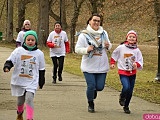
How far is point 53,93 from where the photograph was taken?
1131cm

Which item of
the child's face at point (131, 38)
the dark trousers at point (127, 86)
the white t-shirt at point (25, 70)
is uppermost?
the child's face at point (131, 38)

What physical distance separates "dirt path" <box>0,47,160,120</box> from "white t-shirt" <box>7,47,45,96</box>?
69cm

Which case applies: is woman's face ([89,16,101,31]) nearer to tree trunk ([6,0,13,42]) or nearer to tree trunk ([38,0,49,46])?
tree trunk ([38,0,49,46])

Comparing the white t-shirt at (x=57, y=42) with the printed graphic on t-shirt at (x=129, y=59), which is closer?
the printed graphic on t-shirt at (x=129, y=59)

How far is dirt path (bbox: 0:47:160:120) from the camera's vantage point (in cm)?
835

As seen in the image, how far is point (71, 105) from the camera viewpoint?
9578mm

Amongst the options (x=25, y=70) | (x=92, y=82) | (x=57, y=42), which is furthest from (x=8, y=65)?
(x=57, y=42)

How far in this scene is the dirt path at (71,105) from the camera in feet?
27.4

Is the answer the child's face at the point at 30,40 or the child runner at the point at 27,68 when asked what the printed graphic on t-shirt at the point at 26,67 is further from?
the child's face at the point at 30,40

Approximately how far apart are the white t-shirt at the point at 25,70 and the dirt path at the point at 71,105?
2.26 ft

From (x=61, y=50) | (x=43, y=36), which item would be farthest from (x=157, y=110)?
(x=43, y=36)

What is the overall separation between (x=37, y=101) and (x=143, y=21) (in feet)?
43.3

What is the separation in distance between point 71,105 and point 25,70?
2.23 metres

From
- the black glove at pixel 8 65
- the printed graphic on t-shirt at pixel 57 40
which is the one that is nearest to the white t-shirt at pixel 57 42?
the printed graphic on t-shirt at pixel 57 40
